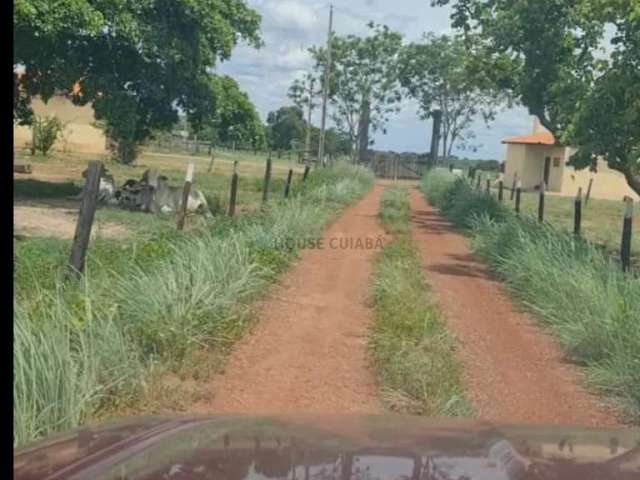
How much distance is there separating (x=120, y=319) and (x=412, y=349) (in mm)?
2498

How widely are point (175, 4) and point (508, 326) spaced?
13169 millimetres

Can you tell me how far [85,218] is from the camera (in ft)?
26.7

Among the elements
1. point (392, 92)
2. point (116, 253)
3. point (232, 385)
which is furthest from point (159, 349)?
point (392, 92)

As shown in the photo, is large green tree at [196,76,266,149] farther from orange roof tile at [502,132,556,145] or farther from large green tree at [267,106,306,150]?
large green tree at [267,106,306,150]

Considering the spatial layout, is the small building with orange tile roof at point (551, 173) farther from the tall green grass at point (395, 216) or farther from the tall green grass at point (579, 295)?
the tall green grass at point (579, 295)

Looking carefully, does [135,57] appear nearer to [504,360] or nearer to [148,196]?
[148,196]

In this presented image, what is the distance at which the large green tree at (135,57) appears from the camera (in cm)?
1950

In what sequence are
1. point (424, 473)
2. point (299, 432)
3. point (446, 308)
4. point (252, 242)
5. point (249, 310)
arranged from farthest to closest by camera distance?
1. point (252, 242)
2. point (446, 308)
3. point (249, 310)
4. point (299, 432)
5. point (424, 473)

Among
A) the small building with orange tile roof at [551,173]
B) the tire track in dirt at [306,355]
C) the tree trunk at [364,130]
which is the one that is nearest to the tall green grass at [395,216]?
the tire track in dirt at [306,355]

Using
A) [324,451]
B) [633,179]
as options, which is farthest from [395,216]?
[324,451]

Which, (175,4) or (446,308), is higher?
(175,4)

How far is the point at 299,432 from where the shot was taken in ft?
10.7

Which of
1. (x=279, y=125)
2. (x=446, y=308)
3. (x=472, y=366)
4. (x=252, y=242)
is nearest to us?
(x=472, y=366)

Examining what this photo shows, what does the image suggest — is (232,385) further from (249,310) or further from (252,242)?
(252,242)
